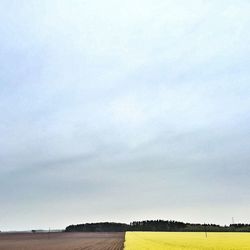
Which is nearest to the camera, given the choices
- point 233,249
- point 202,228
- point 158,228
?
point 233,249

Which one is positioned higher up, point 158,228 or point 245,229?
point 158,228

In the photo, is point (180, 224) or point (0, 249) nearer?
point (0, 249)

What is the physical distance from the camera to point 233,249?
1323 inches

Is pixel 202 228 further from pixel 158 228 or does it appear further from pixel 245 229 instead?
pixel 158 228

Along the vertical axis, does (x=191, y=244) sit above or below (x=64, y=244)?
below

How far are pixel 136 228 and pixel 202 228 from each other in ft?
201

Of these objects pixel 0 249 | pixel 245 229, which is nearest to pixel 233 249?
pixel 0 249

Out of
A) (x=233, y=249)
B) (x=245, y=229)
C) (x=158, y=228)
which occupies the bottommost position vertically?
(x=233, y=249)

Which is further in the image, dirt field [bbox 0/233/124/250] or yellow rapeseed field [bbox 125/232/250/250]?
dirt field [bbox 0/233/124/250]

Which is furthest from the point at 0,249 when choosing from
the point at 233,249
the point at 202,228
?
the point at 202,228

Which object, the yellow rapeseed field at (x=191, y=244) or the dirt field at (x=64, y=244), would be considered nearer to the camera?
the yellow rapeseed field at (x=191, y=244)

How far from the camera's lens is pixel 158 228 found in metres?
195

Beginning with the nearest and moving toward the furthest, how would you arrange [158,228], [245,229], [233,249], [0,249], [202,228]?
[233,249]
[0,249]
[245,229]
[202,228]
[158,228]

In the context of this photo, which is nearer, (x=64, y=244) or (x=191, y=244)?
(x=191, y=244)
